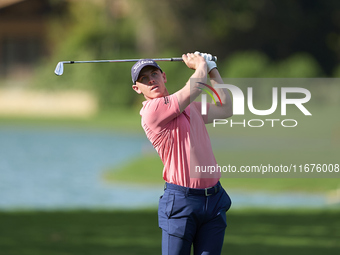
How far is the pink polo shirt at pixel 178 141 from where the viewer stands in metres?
4.26

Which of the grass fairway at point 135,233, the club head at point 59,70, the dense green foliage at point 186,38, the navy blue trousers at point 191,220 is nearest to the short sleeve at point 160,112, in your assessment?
the navy blue trousers at point 191,220

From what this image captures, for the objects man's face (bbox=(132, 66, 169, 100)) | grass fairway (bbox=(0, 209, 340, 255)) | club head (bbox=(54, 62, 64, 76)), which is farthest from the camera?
grass fairway (bbox=(0, 209, 340, 255))

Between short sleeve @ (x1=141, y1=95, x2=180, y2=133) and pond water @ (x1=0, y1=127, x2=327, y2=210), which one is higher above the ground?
pond water @ (x1=0, y1=127, x2=327, y2=210)

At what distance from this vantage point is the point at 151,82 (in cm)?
436

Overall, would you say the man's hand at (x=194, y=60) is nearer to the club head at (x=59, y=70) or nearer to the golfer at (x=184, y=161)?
the golfer at (x=184, y=161)

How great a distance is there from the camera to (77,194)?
14.6 m

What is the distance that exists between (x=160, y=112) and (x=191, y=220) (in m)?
0.66

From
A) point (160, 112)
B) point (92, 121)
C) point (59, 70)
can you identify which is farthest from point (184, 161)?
point (92, 121)

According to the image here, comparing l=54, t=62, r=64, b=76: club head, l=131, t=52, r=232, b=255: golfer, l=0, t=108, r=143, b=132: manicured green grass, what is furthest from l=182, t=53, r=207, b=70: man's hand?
l=0, t=108, r=143, b=132: manicured green grass

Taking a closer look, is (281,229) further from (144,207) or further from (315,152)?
(315,152)

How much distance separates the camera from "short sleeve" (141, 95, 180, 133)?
4.23 m

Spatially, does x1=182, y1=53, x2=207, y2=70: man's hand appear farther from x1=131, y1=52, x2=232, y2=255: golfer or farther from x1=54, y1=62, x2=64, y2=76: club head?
x1=54, y1=62, x2=64, y2=76: club head

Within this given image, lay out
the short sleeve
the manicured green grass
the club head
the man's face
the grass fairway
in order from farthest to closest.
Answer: the manicured green grass, the grass fairway, the club head, the man's face, the short sleeve

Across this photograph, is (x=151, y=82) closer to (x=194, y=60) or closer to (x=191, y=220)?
(x=194, y=60)
